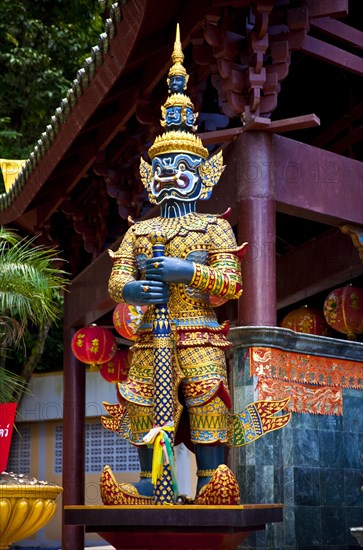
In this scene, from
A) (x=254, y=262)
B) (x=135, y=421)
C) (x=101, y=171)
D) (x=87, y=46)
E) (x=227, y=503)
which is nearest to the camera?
(x=227, y=503)

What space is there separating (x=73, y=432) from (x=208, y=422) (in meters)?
5.66

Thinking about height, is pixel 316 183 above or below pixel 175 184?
above

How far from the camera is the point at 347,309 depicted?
9602 millimetres

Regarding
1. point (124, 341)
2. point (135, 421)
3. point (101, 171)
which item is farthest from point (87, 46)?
point (135, 421)

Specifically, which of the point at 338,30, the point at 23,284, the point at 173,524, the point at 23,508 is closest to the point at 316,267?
the point at 338,30

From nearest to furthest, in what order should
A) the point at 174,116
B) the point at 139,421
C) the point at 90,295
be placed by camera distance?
the point at 139,421
the point at 174,116
the point at 90,295

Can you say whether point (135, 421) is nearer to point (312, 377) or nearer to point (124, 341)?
point (312, 377)

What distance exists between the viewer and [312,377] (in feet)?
23.5

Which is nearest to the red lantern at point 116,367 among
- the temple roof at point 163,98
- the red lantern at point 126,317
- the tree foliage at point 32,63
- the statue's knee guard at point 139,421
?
the temple roof at point 163,98

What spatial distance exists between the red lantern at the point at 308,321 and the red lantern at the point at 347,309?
635mm

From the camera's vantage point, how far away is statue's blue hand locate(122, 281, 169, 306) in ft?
19.2

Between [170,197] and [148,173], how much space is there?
34 cm

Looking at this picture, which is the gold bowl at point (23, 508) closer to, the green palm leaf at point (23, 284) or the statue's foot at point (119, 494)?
the statue's foot at point (119, 494)

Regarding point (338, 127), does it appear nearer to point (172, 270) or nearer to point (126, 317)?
point (126, 317)
